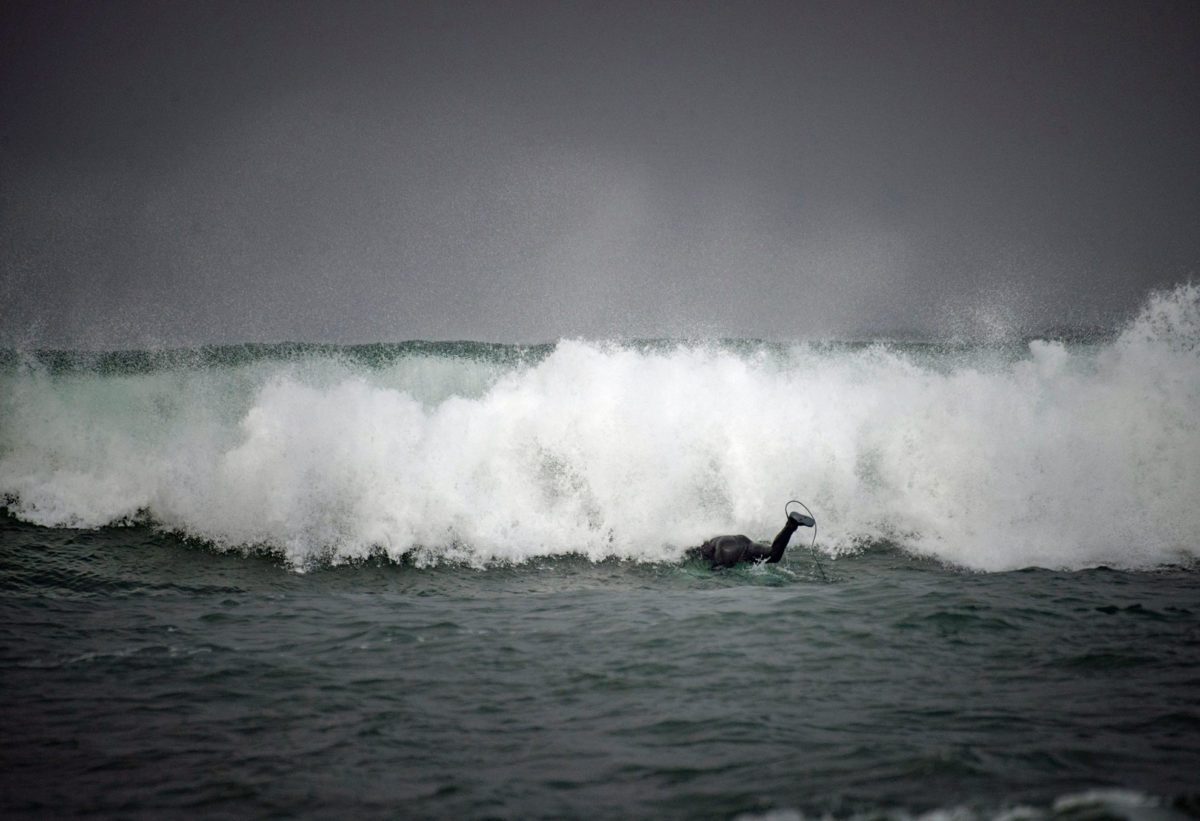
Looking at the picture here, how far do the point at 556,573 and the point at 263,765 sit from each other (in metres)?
5.17

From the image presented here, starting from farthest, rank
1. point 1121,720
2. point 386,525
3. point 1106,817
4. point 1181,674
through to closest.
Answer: point 386,525 → point 1181,674 → point 1121,720 → point 1106,817

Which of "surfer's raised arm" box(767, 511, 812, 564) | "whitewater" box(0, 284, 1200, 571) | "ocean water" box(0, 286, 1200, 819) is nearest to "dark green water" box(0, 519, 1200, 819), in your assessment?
"ocean water" box(0, 286, 1200, 819)

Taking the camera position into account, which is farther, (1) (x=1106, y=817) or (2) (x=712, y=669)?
(2) (x=712, y=669)

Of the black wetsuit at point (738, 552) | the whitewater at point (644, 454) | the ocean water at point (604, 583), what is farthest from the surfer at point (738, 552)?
the whitewater at point (644, 454)

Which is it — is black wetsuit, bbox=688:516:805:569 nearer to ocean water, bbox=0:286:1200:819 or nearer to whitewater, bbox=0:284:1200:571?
ocean water, bbox=0:286:1200:819

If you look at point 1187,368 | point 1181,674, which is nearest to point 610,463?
point 1181,674

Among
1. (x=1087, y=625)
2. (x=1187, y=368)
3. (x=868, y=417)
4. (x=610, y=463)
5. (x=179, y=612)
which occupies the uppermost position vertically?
(x=1187, y=368)

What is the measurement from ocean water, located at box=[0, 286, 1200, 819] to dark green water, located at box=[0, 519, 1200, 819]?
31mm

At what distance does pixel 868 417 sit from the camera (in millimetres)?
12531

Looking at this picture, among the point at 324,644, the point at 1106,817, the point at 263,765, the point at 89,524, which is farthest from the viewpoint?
the point at 89,524

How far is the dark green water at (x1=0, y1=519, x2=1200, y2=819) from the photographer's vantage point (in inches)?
159

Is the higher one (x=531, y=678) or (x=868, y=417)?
(x=868, y=417)

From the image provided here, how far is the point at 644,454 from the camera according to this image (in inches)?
455

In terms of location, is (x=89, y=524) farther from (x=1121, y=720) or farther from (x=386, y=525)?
(x=1121, y=720)
